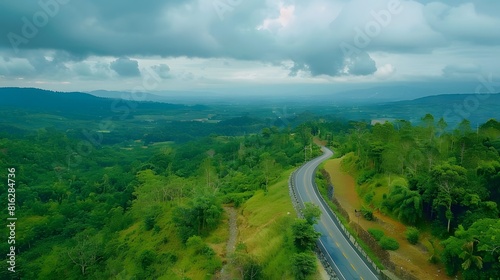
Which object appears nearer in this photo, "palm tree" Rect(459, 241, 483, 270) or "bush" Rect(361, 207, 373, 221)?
"palm tree" Rect(459, 241, 483, 270)

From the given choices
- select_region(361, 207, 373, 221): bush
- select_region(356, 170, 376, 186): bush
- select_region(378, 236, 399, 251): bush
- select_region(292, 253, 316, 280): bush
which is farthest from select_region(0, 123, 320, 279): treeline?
select_region(361, 207, 373, 221): bush

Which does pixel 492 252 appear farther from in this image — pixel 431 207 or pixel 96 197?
pixel 96 197

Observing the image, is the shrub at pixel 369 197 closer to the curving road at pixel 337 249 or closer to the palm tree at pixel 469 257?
the curving road at pixel 337 249

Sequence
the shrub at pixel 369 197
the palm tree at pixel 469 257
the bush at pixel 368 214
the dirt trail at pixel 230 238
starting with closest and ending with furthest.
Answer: the palm tree at pixel 469 257 < the dirt trail at pixel 230 238 < the bush at pixel 368 214 < the shrub at pixel 369 197

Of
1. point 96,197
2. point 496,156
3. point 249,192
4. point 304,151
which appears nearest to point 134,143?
point 96,197

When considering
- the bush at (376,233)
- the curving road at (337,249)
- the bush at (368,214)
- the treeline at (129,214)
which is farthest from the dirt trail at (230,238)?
the bush at (368,214)

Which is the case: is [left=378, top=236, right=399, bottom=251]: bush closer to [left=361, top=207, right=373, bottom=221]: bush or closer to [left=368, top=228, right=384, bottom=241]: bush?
[left=368, top=228, right=384, bottom=241]: bush
